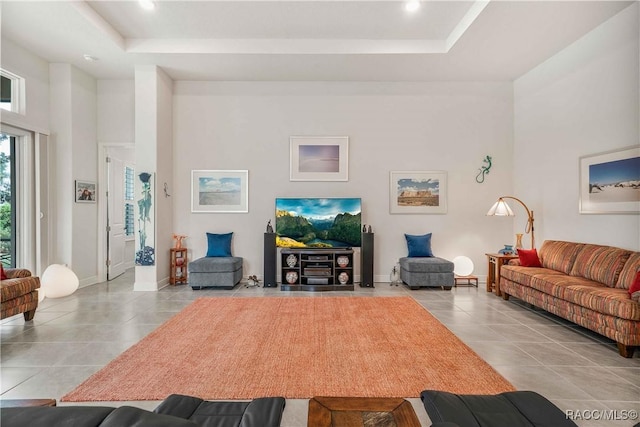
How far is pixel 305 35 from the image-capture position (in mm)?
4645

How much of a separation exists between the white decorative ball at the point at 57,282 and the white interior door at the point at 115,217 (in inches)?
52.3

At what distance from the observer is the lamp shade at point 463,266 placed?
557 cm

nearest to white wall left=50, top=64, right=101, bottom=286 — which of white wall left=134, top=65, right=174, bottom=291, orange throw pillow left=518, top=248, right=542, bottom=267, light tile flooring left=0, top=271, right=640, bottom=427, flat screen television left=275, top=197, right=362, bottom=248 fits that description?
light tile flooring left=0, top=271, right=640, bottom=427

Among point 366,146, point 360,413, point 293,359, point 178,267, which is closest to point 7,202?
point 178,267

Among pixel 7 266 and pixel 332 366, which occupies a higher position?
pixel 7 266

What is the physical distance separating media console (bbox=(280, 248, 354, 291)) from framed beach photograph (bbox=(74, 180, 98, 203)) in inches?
136

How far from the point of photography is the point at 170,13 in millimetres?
4094

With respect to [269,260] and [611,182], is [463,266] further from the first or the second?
[269,260]

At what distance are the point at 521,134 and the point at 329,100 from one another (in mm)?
3425

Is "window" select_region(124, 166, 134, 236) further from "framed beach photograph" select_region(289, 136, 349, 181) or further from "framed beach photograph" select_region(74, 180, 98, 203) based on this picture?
"framed beach photograph" select_region(289, 136, 349, 181)

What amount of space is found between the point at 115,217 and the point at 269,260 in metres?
3.24

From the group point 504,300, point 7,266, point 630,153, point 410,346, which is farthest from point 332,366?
point 7,266

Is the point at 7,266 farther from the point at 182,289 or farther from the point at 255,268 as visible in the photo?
the point at 255,268

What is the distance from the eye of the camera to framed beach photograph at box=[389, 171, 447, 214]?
5852 millimetres
